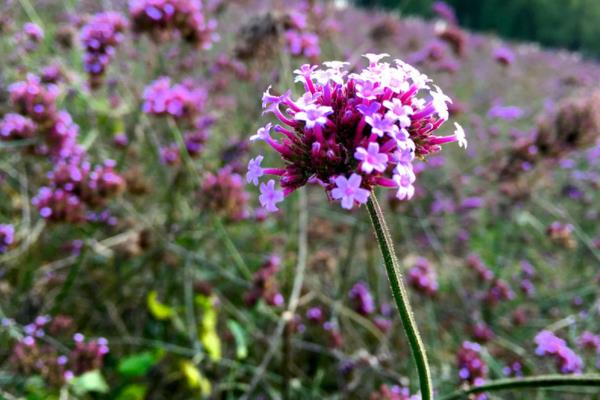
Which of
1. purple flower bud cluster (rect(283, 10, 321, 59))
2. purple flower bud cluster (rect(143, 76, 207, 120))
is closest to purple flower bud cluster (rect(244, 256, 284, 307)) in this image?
purple flower bud cluster (rect(143, 76, 207, 120))

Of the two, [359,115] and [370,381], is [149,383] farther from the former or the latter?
[359,115]

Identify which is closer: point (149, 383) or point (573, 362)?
point (573, 362)

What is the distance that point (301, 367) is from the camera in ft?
11.9

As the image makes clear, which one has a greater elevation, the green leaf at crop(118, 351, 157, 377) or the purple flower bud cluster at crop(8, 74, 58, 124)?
the purple flower bud cluster at crop(8, 74, 58, 124)

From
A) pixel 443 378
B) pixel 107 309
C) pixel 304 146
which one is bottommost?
pixel 107 309

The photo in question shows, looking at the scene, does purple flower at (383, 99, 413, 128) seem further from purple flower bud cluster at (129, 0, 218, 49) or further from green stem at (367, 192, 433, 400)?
purple flower bud cluster at (129, 0, 218, 49)

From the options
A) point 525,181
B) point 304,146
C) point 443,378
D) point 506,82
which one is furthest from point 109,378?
point 506,82

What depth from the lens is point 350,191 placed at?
1061 millimetres

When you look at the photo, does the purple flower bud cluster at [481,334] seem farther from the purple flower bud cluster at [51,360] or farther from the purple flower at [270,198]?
the purple flower at [270,198]

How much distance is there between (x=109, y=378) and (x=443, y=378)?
204 centimetres

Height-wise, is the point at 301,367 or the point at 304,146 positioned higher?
the point at 304,146

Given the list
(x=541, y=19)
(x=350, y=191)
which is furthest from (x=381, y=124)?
(x=541, y=19)

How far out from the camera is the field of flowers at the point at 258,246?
1323 millimetres

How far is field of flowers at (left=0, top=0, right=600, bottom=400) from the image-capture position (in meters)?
1.32
